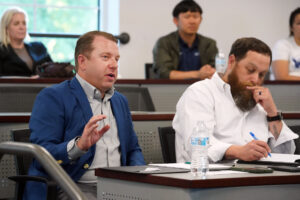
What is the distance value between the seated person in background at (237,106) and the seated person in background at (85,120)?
1.03 feet

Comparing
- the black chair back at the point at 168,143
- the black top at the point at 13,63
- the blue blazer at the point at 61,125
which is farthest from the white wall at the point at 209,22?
the blue blazer at the point at 61,125

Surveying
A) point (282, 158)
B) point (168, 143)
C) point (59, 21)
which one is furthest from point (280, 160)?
point (59, 21)

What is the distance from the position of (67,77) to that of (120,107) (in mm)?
2116

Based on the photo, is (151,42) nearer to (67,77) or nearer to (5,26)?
(5,26)

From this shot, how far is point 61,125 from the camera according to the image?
2.56 meters

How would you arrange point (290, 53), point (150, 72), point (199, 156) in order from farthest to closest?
point (150, 72), point (290, 53), point (199, 156)

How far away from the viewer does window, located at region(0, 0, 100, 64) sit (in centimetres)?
797

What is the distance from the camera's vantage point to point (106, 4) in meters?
8.38

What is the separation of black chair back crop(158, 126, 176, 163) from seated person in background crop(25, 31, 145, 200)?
139 millimetres

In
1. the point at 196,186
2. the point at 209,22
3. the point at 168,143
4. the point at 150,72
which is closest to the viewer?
the point at 196,186

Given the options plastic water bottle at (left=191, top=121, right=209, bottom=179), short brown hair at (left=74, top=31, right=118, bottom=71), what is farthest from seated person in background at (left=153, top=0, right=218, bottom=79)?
plastic water bottle at (left=191, top=121, right=209, bottom=179)

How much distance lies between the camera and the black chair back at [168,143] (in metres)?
2.90

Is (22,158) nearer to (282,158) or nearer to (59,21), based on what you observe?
(282,158)

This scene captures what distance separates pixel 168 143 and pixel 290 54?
356 centimetres
